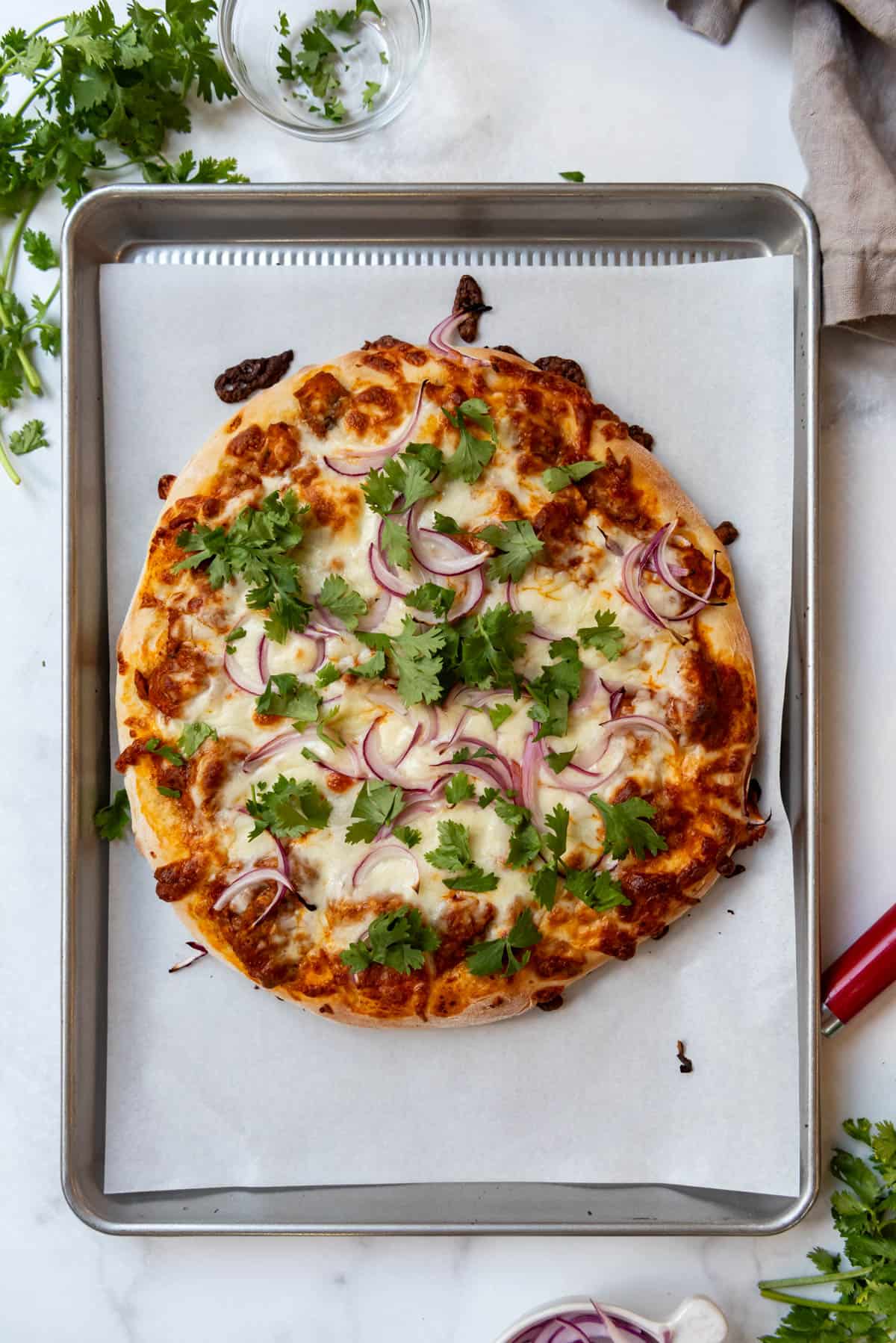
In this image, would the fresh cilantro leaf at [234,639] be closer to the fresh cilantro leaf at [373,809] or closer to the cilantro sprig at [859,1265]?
the fresh cilantro leaf at [373,809]

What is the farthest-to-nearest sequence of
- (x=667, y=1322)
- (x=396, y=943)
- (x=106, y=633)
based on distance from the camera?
(x=106, y=633) → (x=667, y=1322) → (x=396, y=943)

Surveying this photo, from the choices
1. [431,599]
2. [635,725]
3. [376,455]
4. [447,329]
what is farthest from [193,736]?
[447,329]

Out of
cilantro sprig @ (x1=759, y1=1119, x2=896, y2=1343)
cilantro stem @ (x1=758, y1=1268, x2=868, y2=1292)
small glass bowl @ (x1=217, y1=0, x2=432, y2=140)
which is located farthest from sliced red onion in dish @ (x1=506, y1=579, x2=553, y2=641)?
cilantro stem @ (x1=758, y1=1268, x2=868, y2=1292)

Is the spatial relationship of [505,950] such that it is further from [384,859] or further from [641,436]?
[641,436]

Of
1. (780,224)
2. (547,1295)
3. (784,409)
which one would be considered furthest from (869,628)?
(547,1295)

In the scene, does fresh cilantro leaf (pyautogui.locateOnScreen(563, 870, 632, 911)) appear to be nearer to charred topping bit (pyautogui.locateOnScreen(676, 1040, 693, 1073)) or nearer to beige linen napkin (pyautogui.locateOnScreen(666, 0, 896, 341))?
charred topping bit (pyautogui.locateOnScreen(676, 1040, 693, 1073))

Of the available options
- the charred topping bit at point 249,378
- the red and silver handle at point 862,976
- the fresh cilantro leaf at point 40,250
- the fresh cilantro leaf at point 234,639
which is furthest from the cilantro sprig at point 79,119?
the red and silver handle at point 862,976
